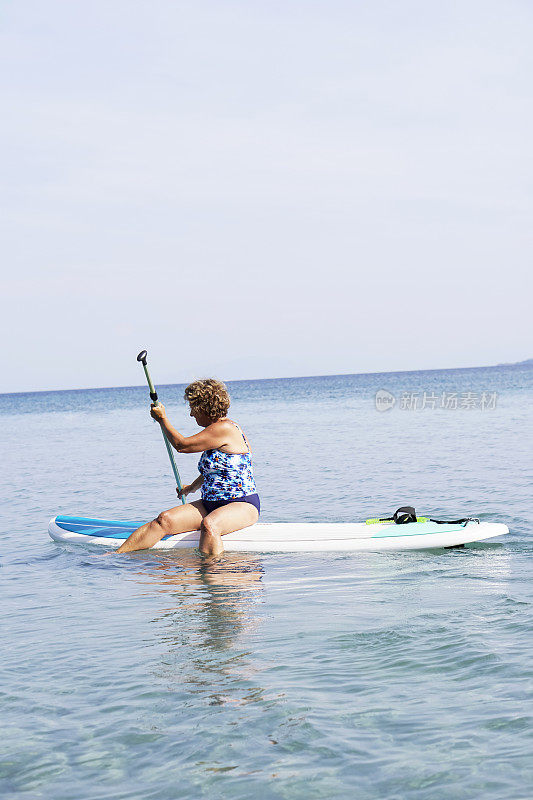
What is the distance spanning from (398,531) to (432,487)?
4.90 meters

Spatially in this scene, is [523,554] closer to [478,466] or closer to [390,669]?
[390,669]

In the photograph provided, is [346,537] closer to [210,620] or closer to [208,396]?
[208,396]

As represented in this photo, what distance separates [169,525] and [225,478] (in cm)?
81

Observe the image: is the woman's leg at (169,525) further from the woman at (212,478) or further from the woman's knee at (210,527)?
the woman's knee at (210,527)

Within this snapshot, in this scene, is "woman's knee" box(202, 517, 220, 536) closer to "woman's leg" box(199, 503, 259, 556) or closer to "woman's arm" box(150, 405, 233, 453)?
"woman's leg" box(199, 503, 259, 556)

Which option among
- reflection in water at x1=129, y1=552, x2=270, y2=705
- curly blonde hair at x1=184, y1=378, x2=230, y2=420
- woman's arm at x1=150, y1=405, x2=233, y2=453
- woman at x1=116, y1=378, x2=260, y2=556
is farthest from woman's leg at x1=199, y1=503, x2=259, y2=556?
curly blonde hair at x1=184, y1=378, x2=230, y2=420

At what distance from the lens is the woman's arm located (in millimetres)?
7266

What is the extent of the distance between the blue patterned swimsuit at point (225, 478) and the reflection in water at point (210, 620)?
546 mm

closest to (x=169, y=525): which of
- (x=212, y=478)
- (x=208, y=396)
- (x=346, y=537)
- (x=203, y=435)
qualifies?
(x=212, y=478)

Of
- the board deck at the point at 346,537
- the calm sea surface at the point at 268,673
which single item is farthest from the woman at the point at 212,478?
the calm sea surface at the point at 268,673

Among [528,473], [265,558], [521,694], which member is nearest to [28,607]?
[265,558]

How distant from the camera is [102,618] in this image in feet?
19.3

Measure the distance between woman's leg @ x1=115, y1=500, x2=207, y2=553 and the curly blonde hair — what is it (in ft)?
3.58

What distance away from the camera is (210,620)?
5.59 meters
